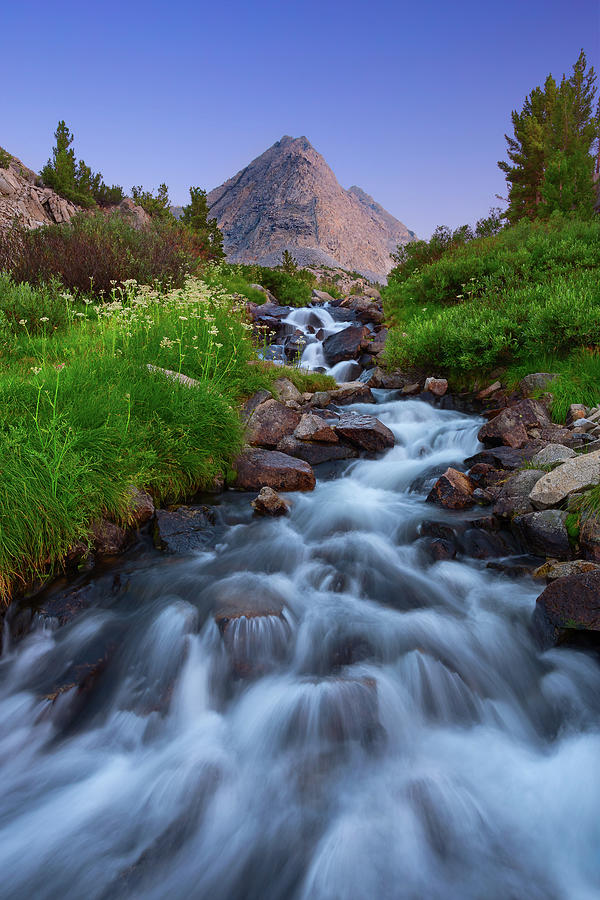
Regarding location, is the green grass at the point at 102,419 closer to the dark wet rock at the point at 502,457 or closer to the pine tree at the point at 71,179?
the dark wet rock at the point at 502,457

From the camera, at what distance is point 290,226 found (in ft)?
409

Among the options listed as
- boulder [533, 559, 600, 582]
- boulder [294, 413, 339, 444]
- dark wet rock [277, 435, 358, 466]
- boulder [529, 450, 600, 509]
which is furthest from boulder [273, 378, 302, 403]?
boulder [533, 559, 600, 582]

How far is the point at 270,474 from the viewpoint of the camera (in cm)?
621

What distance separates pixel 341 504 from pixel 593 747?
3623mm

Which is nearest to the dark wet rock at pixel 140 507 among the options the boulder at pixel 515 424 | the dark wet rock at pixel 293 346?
the boulder at pixel 515 424

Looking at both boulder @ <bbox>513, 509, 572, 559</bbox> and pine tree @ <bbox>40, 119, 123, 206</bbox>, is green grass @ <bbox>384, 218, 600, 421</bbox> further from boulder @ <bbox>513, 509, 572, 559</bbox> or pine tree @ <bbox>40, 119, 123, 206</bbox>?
pine tree @ <bbox>40, 119, 123, 206</bbox>

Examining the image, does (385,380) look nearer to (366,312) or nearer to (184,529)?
(184,529)

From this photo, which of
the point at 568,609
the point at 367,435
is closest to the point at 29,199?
the point at 367,435

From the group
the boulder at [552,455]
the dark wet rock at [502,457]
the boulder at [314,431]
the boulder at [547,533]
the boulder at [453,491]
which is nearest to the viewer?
the boulder at [547,533]

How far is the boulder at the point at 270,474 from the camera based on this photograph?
6109mm

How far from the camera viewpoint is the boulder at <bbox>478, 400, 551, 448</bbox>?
652 cm

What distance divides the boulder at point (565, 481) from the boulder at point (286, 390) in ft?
16.6

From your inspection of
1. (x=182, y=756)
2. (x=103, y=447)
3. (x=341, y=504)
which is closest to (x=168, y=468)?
(x=103, y=447)

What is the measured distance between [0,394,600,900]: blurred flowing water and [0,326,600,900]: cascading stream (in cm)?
1
